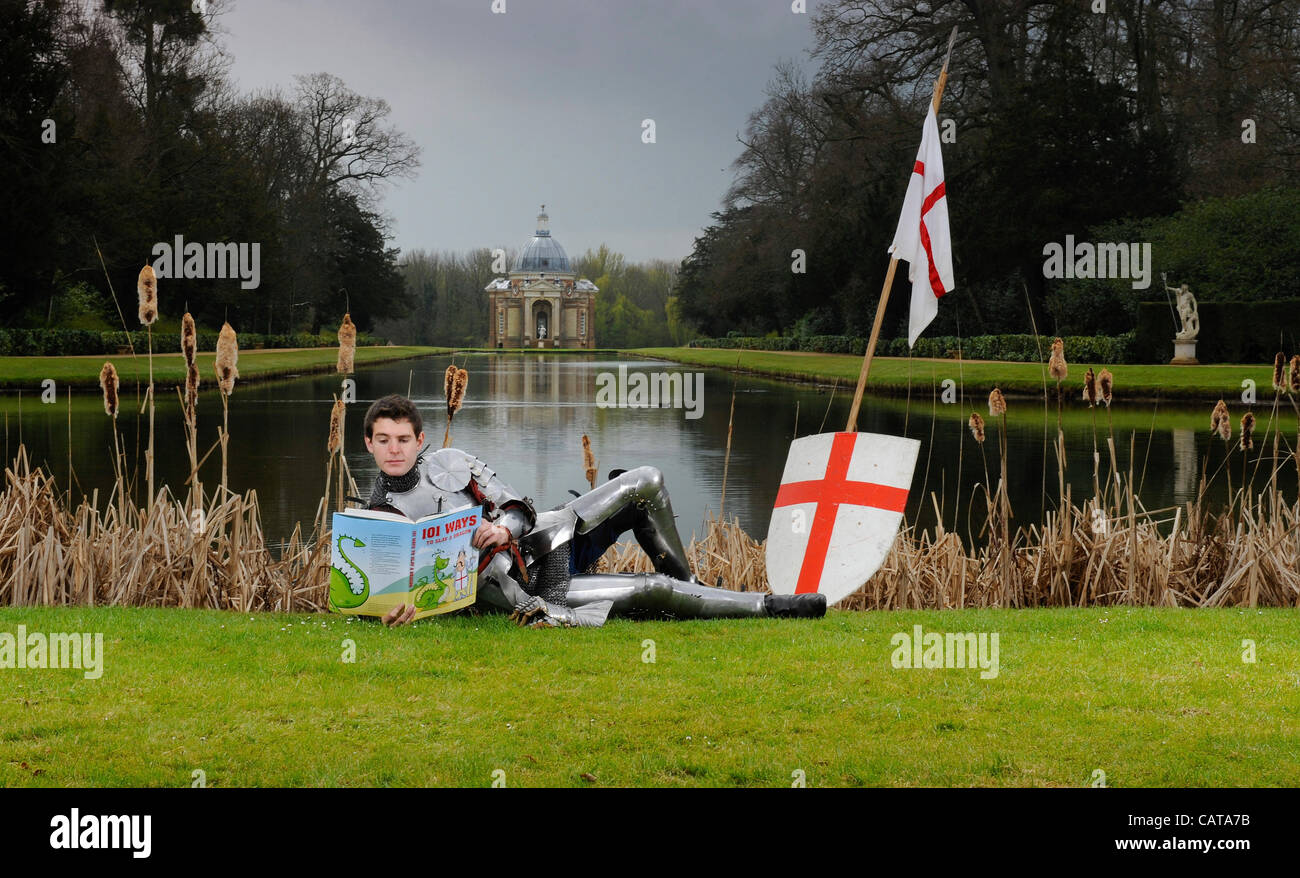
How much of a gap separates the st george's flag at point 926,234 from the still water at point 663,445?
2.27 feet

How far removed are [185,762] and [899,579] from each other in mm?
3603

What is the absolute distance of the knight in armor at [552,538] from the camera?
428 cm

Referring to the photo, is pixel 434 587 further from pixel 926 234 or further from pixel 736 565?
pixel 926 234

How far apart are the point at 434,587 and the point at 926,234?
3070 mm

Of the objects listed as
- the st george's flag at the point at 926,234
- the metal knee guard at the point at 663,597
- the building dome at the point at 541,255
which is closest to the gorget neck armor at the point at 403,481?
the metal knee guard at the point at 663,597

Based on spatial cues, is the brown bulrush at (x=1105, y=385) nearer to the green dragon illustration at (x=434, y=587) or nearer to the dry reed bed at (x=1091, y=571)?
the dry reed bed at (x=1091, y=571)

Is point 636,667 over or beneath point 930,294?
beneath

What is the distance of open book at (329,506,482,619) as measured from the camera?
4.06 metres

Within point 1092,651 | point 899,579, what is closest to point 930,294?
point 899,579

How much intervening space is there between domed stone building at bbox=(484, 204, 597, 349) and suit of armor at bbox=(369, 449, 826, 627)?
8134cm
